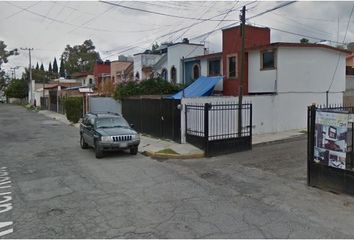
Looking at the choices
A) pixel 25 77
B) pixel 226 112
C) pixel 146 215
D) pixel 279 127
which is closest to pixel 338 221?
pixel 146 215

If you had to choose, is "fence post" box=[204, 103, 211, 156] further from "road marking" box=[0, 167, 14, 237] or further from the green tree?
the green tree

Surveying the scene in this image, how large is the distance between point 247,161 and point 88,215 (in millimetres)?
7190

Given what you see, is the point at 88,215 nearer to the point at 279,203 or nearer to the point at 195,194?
the point at 195,194

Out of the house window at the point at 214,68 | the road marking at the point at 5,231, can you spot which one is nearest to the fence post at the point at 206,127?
the road marking at the point at 5,231

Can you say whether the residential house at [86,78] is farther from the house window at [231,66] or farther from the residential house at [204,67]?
the house window at [231,66]

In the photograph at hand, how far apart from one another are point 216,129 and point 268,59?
7.01m

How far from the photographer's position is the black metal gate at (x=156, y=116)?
54.9ft

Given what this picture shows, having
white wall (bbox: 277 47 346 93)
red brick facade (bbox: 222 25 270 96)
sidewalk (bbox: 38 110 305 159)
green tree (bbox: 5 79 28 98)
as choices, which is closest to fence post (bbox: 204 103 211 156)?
sidewalk (bbox: 38 110 305 159)

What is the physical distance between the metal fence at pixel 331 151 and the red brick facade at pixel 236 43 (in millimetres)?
13005

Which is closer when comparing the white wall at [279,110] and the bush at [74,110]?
the white wall at [279,110]

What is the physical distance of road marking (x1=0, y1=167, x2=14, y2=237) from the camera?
6152 millimetres

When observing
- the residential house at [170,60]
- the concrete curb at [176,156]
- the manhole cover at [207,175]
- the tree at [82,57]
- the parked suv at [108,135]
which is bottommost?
the manhole cover at [207,175]

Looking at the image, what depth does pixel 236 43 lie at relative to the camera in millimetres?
21953

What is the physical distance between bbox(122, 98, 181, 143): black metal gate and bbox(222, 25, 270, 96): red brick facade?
5759mm
